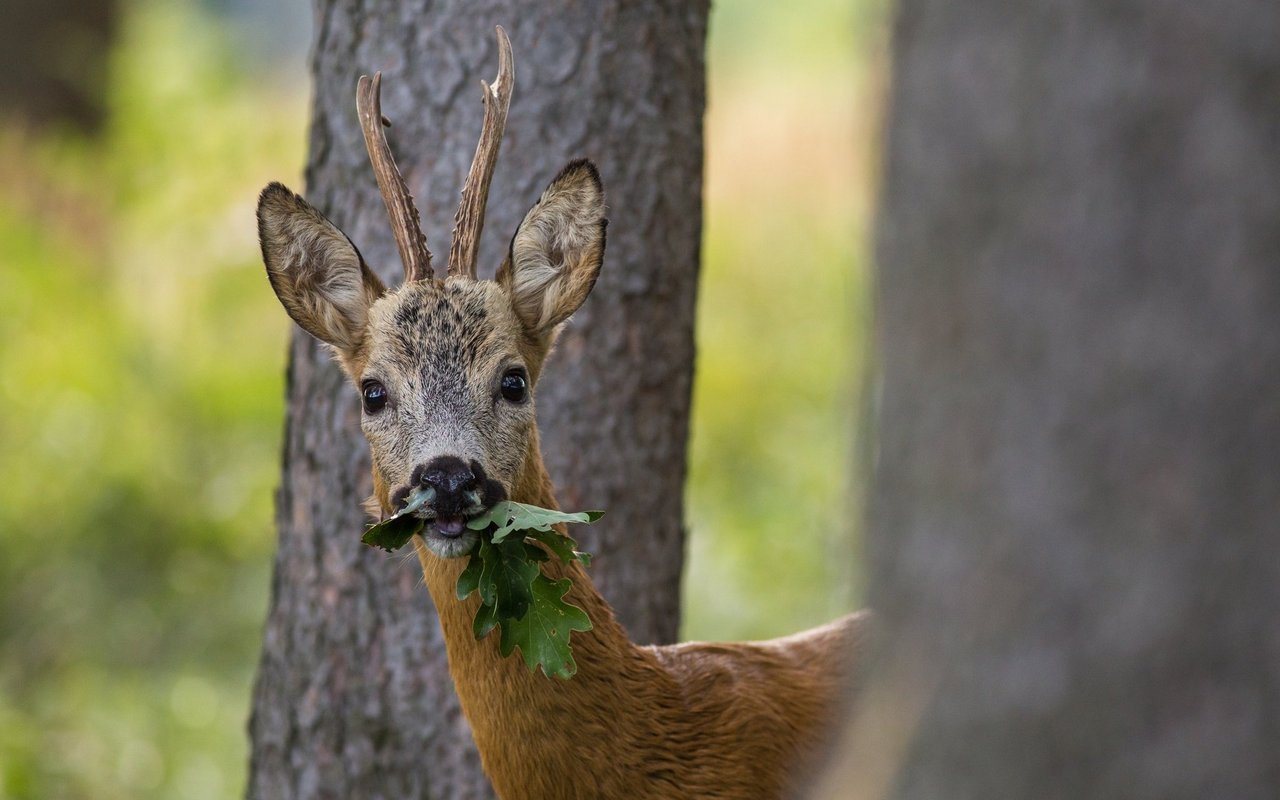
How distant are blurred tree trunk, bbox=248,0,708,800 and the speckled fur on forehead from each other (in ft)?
2.37

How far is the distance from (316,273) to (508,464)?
83 centimetres

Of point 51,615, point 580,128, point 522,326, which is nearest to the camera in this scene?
point 522,326

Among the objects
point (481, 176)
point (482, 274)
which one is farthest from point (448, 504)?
point (482, 274)

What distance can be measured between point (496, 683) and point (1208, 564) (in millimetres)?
1904

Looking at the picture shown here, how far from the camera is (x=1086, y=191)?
5.89 ft

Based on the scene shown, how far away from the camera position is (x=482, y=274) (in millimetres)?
4375

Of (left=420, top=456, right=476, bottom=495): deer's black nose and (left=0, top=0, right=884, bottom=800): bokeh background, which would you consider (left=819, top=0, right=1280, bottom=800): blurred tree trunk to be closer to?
(left=420, top=456, right=476, bottom=495): deer's black nose

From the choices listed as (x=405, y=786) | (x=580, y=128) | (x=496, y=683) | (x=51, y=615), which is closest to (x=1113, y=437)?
(x=496, y=683)

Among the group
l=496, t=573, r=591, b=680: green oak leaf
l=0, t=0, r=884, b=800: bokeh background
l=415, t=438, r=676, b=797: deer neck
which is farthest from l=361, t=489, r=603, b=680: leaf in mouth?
l=0, t=0, r=884, b=800: bokeh background

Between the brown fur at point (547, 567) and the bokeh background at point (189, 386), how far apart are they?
279 centimetres

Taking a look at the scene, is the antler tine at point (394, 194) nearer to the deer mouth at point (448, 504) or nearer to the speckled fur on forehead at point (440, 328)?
the speckled fur on forehead at point (440, 328)

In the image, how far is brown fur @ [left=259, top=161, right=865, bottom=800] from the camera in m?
3.31

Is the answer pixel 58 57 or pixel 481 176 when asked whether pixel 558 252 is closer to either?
pixel 481 176

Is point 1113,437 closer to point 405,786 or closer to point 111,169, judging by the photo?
point 405,786
